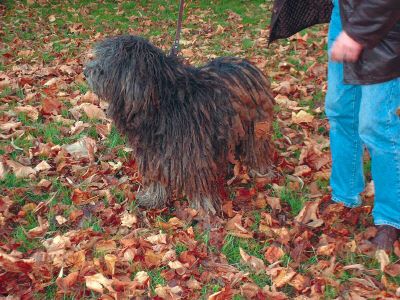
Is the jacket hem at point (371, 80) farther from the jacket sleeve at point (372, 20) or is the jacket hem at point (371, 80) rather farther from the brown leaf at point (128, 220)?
the brown leaf at point (128, 220)

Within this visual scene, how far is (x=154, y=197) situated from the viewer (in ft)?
11.8

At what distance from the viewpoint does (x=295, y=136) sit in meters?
4.62

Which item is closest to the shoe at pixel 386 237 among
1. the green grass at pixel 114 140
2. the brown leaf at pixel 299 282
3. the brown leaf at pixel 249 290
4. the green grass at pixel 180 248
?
the brown leaf at pixel 299 282

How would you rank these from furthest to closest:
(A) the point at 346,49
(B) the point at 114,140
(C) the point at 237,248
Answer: (B) the point at 114,140 → (C) the point at 237,248 → (A) the point at 346,49

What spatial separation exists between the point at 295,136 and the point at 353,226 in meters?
1.43

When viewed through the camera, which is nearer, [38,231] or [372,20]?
[372,20]

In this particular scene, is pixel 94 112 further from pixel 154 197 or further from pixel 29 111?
pixel 154 197

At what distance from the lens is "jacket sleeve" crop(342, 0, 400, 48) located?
216 cm

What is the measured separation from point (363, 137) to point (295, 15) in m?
1.05

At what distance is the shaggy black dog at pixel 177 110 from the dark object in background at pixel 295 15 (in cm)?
45

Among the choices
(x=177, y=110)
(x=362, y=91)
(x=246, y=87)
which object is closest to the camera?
(x=362, y=91)

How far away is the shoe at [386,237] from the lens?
10.1ft

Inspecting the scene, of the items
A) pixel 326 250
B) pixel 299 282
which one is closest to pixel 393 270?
pixel 326 250

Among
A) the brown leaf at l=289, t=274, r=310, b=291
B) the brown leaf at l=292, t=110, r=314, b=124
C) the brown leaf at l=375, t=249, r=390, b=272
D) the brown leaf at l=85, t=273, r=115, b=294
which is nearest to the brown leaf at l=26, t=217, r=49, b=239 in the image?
the brown leaf at l=85, t=273, r=115, b=294
